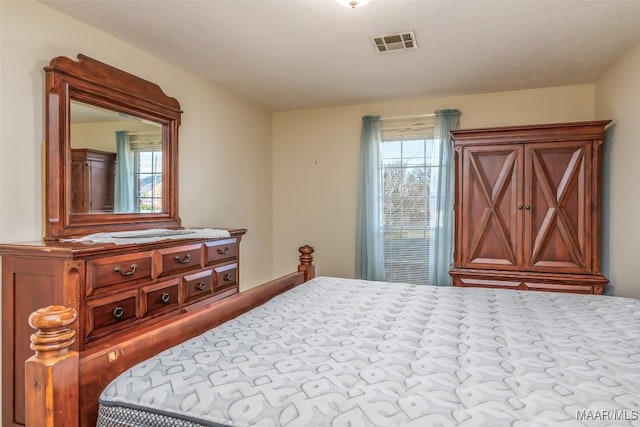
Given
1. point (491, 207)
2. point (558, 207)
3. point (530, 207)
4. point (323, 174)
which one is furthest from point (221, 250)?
point (558, 207)

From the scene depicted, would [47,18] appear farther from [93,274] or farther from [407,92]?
[407,92]

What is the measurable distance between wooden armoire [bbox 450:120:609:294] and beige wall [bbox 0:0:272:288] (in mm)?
2184

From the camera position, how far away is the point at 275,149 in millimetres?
4875

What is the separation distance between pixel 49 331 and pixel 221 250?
1975mm

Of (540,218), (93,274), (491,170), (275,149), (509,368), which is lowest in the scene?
(509,368)

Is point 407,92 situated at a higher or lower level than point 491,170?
higher

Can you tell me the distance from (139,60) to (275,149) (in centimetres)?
217

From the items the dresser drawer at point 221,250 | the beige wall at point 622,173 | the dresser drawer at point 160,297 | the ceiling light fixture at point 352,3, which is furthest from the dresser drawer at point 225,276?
the beige wall at point 622,173

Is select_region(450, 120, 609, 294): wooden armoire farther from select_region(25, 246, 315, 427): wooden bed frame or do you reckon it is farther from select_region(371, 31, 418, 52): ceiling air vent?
select_region(25, 246, 315, 427): wooden bed frame

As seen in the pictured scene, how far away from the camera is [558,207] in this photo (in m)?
3.27

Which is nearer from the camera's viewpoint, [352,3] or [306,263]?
[352,3]

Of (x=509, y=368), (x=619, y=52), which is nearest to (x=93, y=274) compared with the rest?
(x=509, y=368)

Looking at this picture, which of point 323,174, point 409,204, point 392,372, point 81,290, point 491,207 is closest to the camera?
point 392,372

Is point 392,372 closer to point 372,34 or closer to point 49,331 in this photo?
point 49,331
